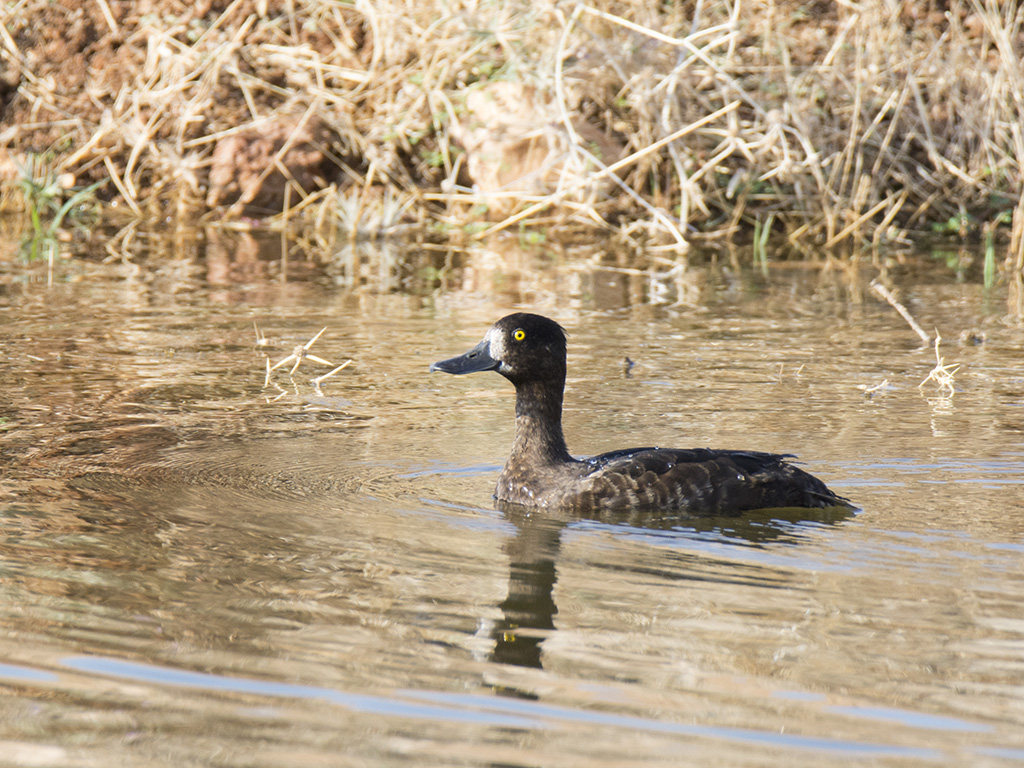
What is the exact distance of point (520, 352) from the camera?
655 cm

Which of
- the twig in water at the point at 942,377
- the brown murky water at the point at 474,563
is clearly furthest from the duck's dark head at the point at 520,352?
the twig in water at the point at 942,377

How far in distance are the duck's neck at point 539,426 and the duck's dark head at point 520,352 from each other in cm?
6

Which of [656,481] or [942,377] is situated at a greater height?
[942,377]

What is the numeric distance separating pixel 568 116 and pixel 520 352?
26.2 ft

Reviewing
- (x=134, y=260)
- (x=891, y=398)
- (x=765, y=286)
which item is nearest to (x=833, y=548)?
(x=891, y=398)

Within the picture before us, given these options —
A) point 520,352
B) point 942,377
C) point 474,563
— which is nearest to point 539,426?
point 520,352

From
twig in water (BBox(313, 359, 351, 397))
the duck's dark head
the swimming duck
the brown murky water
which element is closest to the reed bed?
the brown murky water

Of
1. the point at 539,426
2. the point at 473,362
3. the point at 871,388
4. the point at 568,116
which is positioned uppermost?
the point at 568,116

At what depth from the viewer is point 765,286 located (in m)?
12.4

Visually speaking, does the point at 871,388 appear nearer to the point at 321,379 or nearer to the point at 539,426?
the point at 539,426

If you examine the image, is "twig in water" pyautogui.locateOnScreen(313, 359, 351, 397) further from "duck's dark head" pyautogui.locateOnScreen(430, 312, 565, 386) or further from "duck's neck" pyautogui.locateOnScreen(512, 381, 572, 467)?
"duck's neck" pyautogui.locateOnScreen(512, 381, 572, 467)

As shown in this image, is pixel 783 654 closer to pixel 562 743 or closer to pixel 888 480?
pixel 562 743

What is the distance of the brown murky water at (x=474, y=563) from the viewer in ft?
12.3

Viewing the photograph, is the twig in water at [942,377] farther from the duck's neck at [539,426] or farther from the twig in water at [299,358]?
the twig in water at [299,358]
